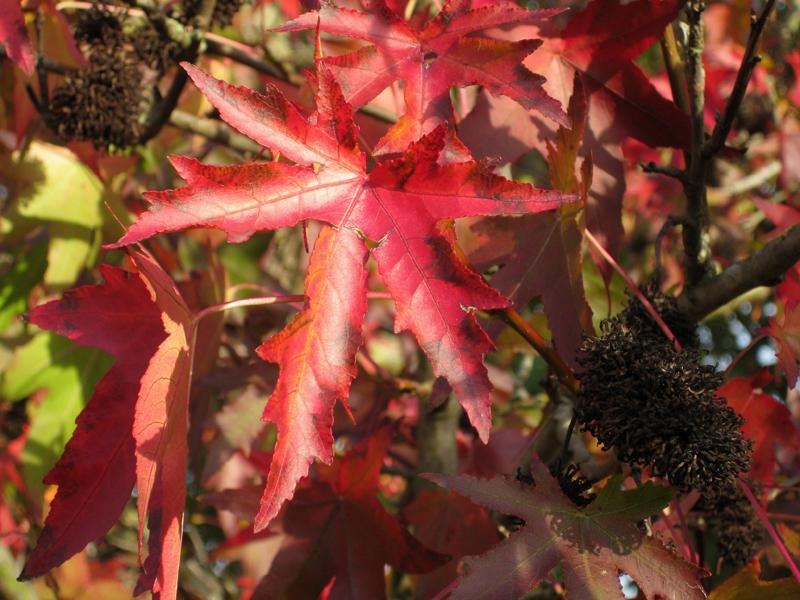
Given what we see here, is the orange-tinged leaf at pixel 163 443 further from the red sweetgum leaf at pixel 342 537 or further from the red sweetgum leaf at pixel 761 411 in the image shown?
the red sweetgum leaf at pixel 761 411

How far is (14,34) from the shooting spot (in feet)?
3.66

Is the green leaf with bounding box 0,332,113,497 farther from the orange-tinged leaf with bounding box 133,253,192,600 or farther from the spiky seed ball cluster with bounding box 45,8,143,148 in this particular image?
the orange-tinged leaf with bounding box 133,253,192,600

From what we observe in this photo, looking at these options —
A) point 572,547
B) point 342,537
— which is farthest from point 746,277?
point 342,537

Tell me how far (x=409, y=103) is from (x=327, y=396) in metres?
0.40

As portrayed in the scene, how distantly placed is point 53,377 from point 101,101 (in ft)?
1.77

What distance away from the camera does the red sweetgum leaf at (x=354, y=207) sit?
2.88 feet

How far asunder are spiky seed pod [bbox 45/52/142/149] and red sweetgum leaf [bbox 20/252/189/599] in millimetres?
630

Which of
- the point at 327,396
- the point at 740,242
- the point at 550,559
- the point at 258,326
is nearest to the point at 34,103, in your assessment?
Result: the point at 258,326

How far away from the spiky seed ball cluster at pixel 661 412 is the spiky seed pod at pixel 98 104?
100 cm

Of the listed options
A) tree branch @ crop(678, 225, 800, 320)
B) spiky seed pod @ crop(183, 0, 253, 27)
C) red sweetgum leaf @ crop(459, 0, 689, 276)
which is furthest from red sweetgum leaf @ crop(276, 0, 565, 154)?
spiky seed pod @ crop(183, 0, 253, 27)

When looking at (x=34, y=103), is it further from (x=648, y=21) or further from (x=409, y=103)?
(x=648, y=21)

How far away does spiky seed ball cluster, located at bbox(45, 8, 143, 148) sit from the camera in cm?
157

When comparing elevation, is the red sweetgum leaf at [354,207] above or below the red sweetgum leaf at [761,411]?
above

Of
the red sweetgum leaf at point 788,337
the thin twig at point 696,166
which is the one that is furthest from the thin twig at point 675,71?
the red sweetgum leaf at point 788,337
